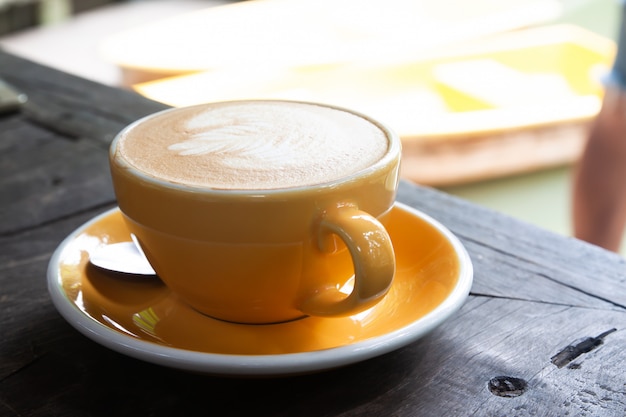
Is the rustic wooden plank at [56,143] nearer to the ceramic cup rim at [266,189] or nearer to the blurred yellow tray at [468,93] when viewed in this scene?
the ceramic cup rim at [266,189]

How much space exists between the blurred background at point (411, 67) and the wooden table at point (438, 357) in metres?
0.94

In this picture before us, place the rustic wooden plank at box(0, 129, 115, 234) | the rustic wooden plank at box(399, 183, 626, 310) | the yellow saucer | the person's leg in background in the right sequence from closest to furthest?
the yellow saucer, the rustic wooden plank at box(399, 183, 626, 310), the rustic wooden plank at box(0, 129, 115, 234), the person's leg in background

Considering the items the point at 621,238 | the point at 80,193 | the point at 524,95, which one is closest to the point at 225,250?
the point at 80,193

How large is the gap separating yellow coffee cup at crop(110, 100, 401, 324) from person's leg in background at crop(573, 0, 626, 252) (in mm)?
945

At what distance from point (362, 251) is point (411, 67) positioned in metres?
2.11

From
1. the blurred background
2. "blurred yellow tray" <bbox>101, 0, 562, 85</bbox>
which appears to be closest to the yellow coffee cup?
the blurred background

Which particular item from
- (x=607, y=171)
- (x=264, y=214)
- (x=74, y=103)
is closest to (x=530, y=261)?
(x=264, y=214)

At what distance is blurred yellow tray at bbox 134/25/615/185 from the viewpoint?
1681 millimetres

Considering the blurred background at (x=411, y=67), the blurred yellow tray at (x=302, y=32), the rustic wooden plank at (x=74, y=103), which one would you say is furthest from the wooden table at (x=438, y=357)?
the blurred yellow tray at (x=302, y=32)

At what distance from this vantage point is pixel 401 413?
334 millimetres

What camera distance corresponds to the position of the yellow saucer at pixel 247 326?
12.5 inches

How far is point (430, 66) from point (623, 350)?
6.79 ft

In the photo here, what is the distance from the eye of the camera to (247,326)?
382 millimetres

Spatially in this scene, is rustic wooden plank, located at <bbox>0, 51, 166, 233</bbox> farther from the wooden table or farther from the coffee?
the coffee
